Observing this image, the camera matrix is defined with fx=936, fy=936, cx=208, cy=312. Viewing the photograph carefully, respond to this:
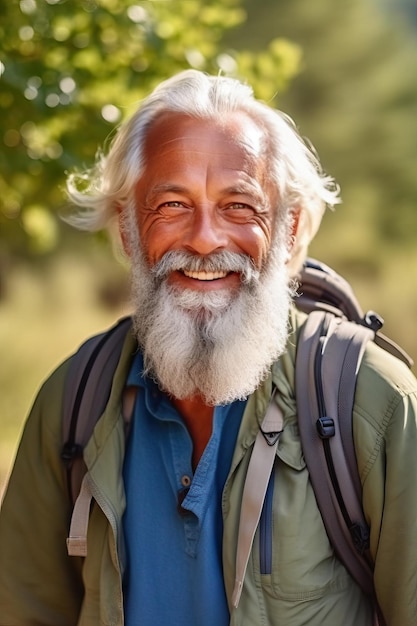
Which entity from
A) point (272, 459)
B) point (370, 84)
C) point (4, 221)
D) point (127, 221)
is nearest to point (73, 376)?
point (127, 221)

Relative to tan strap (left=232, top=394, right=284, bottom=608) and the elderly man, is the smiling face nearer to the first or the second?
the elderly man

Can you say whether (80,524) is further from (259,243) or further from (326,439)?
(259,243)

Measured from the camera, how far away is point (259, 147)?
267 centimetres

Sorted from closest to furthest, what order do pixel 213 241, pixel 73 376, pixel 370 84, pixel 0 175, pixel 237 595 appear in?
pixel 237 595, pixel 213 241, pixel 73 376, pixel 0 175, pixel 370 84

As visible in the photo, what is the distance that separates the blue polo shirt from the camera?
2449 millimetres

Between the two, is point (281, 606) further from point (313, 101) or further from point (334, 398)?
point (313, 101)

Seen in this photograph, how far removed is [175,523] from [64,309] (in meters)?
10.9

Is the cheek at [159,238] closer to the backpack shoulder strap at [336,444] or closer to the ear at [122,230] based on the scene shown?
the ear at [122,230]

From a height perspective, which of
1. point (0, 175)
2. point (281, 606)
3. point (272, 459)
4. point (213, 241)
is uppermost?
point (0, 175)

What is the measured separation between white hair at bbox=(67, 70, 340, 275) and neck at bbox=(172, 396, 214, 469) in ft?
1.71

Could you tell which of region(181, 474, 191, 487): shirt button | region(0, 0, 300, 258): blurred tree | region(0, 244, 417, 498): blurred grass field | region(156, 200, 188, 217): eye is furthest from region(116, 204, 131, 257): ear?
region(0, 244, 417, 498): blurred grass field

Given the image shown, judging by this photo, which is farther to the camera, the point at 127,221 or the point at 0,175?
the point at 0,175

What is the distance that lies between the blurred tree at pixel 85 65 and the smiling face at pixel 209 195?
3.94 ft

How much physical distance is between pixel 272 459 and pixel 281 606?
1.18 ft
